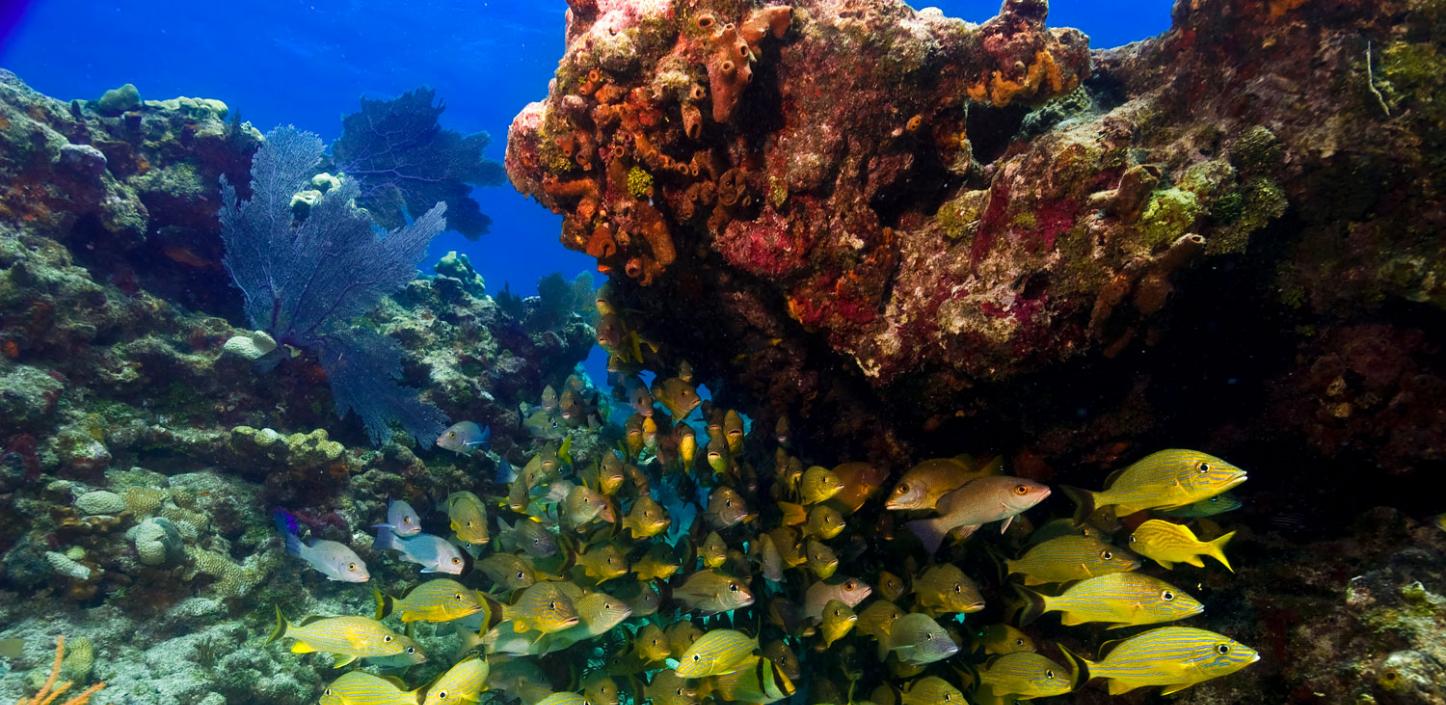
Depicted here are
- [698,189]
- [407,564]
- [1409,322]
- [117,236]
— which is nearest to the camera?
[1409,322]

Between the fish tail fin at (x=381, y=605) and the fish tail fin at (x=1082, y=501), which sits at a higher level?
the fish tail fin at (x=381, y=605)

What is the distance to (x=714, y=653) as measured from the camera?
3.84 metres

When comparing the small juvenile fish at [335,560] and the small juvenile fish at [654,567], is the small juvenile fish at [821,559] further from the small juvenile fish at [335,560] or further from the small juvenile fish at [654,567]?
the small juvenile fish at [335,560]

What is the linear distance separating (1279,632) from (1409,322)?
2.20 meters

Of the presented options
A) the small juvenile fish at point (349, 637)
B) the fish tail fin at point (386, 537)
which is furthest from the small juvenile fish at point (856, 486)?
the fish tail fin at point (386, 537)

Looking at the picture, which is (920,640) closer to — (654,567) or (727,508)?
(727,508)

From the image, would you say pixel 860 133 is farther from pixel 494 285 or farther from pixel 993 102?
pixel 494 285

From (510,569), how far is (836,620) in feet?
8.75

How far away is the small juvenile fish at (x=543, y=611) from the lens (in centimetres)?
411

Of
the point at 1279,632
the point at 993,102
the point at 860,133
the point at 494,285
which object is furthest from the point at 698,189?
the point at 494,285

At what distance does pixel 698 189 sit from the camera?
4777 mm

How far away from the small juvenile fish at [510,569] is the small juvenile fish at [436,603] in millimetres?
421

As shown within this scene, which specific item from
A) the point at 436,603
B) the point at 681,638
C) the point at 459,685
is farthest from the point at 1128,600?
the point at 436,603

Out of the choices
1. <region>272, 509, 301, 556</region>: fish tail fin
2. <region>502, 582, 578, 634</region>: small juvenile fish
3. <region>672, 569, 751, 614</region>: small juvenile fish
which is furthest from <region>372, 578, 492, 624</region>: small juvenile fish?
<region>272, 509, 301, 556</region>: fish tail fin
